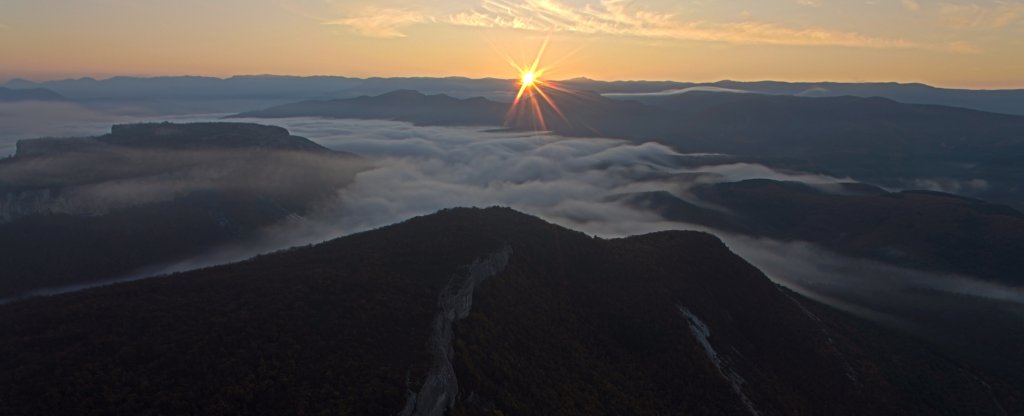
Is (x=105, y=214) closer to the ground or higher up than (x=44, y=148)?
closer to the ground

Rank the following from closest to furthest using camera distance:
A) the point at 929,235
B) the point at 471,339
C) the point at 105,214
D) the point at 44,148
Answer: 1. the point at 471,339
2. the point at 105,214
3. the point at 929,235
4. the point at 44,148

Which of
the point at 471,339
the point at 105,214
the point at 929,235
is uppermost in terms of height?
the point at 471,339

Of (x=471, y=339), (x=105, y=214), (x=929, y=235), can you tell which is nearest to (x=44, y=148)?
(x=105, y=214)

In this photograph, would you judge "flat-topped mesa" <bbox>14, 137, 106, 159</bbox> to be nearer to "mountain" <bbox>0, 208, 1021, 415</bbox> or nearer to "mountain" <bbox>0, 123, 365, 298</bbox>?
"mountain" <bbox>0, 123, 365, 298</bbox>

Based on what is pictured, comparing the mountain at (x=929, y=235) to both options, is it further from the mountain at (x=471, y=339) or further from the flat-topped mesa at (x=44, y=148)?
the flat-topped mesa at (x=44, y=148)

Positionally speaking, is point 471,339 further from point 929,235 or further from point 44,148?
point 44,148

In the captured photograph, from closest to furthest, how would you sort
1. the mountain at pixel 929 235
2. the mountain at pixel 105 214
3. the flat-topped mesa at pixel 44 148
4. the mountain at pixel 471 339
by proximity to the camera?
1. the mountain at pixel 471 339
2. the mountain at pixel 105 214
3. the mountain at pixel 929 235
4. the flat-topped mesa at pixel 44 148

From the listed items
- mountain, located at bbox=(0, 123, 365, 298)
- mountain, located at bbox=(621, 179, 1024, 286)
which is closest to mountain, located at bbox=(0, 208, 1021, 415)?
mountain, located at bbox=(621, 179, 1024, 286)

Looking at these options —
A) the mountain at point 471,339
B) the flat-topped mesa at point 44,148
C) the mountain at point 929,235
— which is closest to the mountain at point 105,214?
the flat-topped mesa at point 44,148
